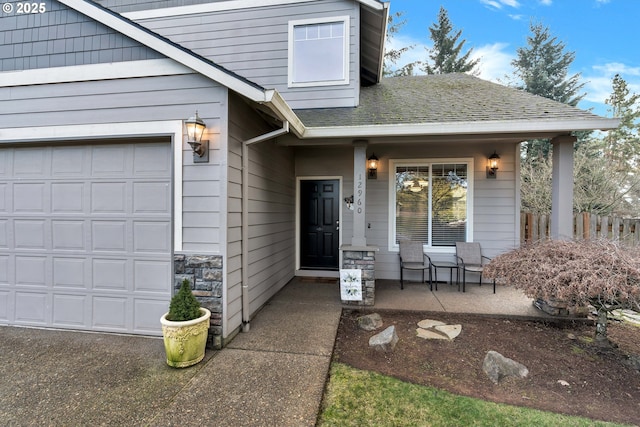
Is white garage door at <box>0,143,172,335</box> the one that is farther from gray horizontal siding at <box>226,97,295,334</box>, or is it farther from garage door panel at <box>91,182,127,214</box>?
gray horizontal siding at <box>226,97,295,334</box>

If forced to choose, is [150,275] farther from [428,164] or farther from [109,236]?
[428,164]

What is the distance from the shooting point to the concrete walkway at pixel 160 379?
202cm

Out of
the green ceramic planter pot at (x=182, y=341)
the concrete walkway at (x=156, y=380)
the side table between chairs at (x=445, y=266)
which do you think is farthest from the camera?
the side table between chairs at (x=445, y=266)

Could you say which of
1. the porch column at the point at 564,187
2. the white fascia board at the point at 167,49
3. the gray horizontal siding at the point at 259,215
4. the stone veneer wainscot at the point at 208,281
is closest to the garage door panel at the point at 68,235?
the stone veneer wainscot at the point at 208,281

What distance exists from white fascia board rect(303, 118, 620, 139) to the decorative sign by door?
1983 millimetres

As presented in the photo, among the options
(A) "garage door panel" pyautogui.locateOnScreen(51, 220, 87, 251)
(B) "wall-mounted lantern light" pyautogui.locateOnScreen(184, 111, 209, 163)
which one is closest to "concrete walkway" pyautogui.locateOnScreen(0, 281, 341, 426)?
(A) "garage door panel" pyautogui.locateOnScreen(51, 220, 87, 251)

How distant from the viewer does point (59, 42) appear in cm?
322

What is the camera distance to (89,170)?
129 inches

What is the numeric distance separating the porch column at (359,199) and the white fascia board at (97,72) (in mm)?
2454

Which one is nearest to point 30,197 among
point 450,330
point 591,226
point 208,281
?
point 208,281

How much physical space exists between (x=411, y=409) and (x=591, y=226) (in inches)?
204

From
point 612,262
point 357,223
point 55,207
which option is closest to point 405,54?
point 357,223

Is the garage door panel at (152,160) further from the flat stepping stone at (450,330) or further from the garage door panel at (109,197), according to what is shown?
the flat stepping stone at (450,330)

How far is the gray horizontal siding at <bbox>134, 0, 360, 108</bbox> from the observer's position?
5.29m
